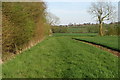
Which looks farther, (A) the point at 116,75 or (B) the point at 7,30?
(B) the point at 7,30

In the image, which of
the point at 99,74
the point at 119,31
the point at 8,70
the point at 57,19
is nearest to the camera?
the point at 99,74

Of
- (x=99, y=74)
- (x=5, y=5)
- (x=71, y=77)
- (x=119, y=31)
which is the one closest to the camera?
(x=71, y=77)

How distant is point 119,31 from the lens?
55.3 m

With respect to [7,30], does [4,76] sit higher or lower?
lower

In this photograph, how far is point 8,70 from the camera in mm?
7844

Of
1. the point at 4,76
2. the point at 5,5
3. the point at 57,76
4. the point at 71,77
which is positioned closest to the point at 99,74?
the point at 71,77

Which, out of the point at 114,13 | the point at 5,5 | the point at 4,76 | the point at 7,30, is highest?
the point at 114,13

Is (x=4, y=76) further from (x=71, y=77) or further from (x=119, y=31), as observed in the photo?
(x=119, y=31)

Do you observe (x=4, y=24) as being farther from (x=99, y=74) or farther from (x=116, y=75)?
(x=116, y=75)

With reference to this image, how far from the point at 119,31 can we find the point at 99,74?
5119 centimetres

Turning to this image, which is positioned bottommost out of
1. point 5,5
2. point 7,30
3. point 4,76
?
point 4,76

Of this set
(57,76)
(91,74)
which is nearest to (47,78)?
(57,76)

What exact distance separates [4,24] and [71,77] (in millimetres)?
4444

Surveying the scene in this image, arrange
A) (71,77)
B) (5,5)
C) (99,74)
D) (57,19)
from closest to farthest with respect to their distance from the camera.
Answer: (71,77) → (99,74) → (5,5) → (57,19)
